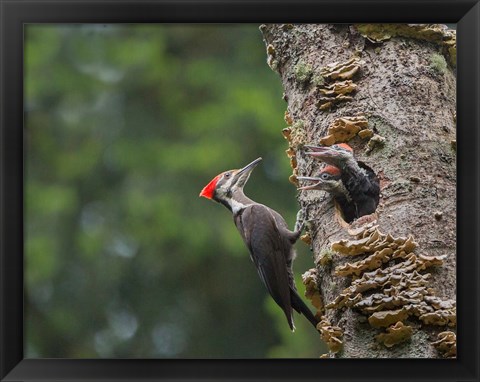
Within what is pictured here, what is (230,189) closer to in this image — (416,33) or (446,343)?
(416,33)

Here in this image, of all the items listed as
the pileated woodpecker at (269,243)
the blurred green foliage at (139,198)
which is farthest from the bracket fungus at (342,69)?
the blurred green foliage at (139,198)

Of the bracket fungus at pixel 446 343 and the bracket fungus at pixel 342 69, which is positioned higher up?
the bracket fungus at pixel 342 69

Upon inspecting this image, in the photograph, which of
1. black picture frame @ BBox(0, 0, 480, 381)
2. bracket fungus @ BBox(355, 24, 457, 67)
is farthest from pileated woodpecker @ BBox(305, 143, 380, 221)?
bracket fungus @ BBox(355, 24, 457, 67)

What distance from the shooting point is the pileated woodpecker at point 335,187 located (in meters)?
2.58

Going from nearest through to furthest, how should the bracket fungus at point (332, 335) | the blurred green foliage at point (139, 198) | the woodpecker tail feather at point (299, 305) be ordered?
the bracket fungus at point (332, 335), the woodpecker tail feather at point (299, 305), the blurred green foliage at point (139, 198)

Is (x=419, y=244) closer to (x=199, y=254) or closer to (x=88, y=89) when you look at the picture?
(x=199, y=254)

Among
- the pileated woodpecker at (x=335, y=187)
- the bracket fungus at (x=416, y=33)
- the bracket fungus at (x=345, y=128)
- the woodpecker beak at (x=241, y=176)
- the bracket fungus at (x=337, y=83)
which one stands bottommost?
the pileated woodpecker at (x=335, y=187)

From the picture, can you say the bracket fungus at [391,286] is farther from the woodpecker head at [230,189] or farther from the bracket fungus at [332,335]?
the woodpecker head at [230,189]

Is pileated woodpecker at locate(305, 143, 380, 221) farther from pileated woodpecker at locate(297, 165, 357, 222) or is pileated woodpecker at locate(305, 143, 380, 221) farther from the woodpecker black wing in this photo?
the woodpecker black wing

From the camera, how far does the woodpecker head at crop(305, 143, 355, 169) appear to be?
100 inches

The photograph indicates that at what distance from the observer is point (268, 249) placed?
309 cm
